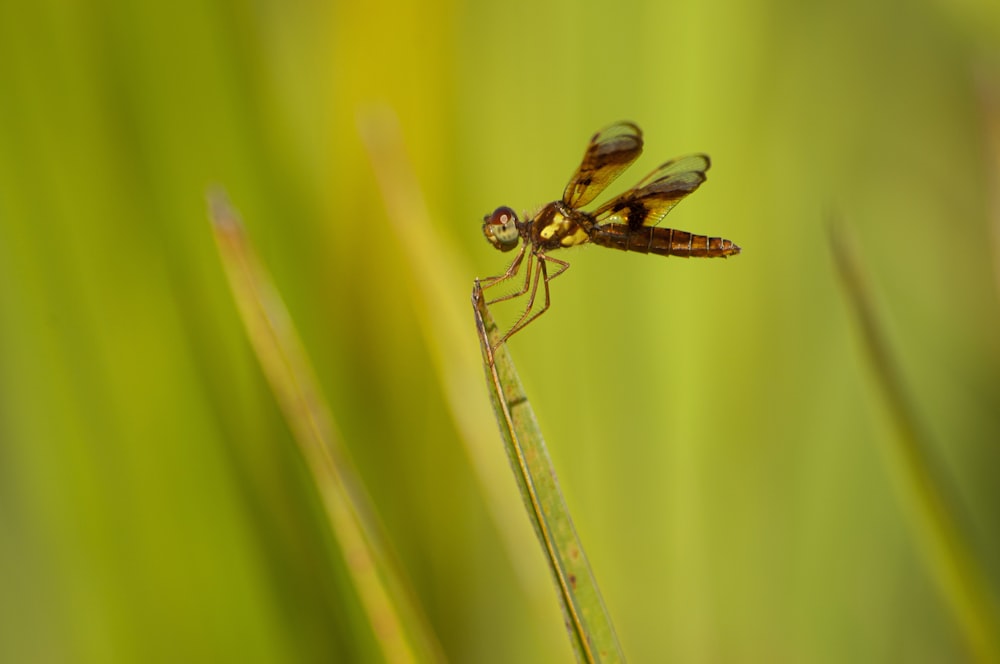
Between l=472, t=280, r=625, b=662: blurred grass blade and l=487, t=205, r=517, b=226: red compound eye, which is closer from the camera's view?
l=472, t=280, r=625, b=662: blurred grass blade

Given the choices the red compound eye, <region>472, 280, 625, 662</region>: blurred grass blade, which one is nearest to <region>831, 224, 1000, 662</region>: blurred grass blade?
<region>472, 280, 625, 662</region>: blurred grass blade

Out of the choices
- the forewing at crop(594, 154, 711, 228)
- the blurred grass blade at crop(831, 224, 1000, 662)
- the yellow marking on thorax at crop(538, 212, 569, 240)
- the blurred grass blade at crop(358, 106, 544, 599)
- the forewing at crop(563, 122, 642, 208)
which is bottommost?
the blurred grass blade at crop(831, 224, 1000, 662)

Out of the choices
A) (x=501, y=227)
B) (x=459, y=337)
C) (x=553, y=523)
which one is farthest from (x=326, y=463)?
(x=501, y=227)

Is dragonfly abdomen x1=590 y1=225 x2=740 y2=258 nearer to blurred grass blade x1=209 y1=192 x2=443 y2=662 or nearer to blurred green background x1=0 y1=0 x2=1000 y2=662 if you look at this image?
blurred green background x1=0 y1=0 x2=1000 y2=662

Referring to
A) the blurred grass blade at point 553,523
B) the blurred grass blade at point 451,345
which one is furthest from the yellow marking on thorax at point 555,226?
the blurred grass blade at point 553,523

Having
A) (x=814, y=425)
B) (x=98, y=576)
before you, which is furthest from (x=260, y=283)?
(x=814, y=425)

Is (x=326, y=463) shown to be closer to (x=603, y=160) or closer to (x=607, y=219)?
(x=603, y=160)

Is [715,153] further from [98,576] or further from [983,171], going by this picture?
[98,576]

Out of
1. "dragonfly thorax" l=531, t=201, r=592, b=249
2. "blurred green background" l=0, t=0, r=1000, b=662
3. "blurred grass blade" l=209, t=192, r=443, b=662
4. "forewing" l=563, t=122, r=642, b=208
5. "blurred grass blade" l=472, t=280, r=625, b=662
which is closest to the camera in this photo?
"blurred grass blade" l=472, t=280, r=625, b=662

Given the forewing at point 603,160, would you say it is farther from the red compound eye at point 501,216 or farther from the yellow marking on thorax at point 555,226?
the red compound eye at point 501,216
